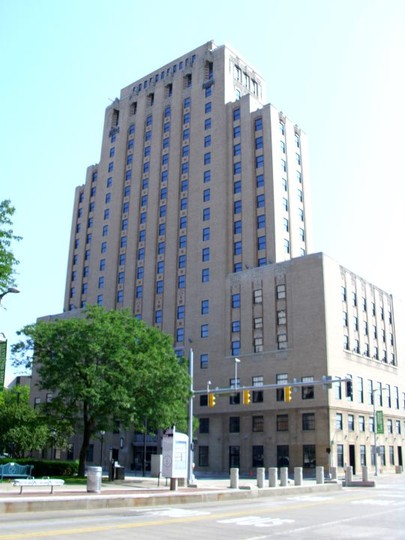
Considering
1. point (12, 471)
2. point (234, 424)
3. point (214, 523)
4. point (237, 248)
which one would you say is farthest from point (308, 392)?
point (214, 523)

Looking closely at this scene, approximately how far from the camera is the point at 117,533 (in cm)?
1545

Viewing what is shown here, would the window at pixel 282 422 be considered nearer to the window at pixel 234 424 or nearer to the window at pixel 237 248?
the window at pixel 234 424

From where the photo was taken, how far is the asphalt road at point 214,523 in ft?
50.6

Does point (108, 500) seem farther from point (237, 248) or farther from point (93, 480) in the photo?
point (237, 248)

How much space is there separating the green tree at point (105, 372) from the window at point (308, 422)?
21327 millimetres

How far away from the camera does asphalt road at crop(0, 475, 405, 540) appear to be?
50.6 ft

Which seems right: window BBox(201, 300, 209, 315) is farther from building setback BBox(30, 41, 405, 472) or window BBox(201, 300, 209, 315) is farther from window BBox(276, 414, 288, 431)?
window BBox(276, 414, 288, 431)

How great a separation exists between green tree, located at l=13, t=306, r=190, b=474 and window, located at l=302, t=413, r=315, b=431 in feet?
70.0

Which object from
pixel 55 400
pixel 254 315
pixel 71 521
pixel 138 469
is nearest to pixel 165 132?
pixel 254 315

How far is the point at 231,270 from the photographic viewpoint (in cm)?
7612

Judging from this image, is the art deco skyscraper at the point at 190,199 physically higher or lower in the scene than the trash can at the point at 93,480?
higher

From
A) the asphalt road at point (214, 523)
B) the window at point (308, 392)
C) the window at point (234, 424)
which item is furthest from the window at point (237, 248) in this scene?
the asphalt road at point (214, 523)

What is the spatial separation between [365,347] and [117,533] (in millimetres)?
61973

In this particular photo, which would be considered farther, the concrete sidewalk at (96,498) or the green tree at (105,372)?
the green tree at (105,372)
